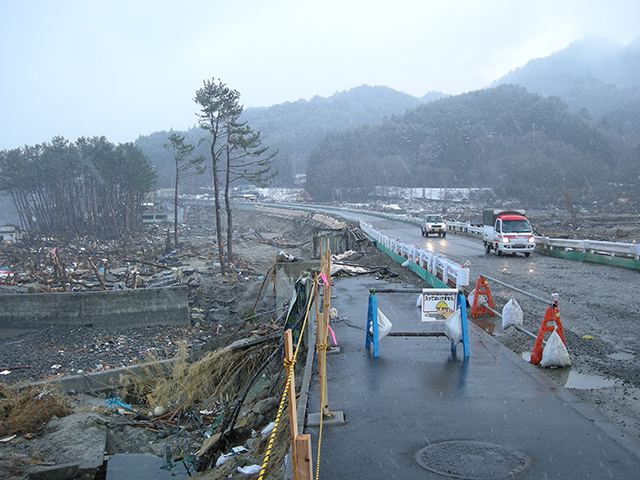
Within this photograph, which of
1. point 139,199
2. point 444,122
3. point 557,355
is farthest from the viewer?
point 444,122

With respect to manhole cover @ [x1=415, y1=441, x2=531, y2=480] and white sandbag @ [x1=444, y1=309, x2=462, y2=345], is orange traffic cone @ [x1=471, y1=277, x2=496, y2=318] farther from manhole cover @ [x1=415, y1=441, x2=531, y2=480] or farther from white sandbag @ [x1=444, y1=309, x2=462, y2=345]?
manhole cover @ [x1=415, y1=441, x2=531, y2=480]

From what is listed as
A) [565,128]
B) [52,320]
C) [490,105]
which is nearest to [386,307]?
[52,320]

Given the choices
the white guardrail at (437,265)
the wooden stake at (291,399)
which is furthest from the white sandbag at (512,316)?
the wooden stake at (291,399)

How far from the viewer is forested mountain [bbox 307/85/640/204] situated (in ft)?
335

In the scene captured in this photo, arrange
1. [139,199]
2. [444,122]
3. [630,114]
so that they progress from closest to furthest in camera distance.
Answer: [139,199]
[444,122]
[630,114]

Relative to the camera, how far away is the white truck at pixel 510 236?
79.7 ft

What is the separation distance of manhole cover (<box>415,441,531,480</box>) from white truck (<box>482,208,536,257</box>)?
2098 cm

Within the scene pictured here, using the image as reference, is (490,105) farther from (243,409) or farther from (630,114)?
(243,409)

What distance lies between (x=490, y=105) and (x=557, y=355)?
156 m

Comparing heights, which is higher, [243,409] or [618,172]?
[618,172]

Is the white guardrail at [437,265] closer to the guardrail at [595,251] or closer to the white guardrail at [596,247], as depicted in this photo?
the guardrail at [595,251]

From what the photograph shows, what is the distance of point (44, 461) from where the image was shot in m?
8.46

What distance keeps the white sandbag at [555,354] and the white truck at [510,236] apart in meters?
17.2

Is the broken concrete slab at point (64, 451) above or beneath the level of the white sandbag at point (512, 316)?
beneath
